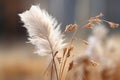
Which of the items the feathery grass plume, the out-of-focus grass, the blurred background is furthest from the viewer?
the blurred background

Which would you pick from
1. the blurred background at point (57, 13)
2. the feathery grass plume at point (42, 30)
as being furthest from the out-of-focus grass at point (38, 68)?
the blurred background at point (57, 13)

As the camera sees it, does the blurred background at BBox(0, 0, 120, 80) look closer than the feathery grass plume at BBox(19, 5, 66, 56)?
No

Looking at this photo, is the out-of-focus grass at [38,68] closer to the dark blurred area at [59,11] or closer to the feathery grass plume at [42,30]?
the feathery grass plume at [42,30]

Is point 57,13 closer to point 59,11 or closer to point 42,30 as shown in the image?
point 59,11

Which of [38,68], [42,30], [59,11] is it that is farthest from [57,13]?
[42,30]

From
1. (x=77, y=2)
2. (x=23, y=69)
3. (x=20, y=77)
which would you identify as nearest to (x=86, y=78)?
(x=20, y=77)

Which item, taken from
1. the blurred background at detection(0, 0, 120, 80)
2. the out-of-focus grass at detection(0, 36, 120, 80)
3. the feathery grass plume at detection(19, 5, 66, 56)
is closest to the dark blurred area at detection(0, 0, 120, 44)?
the blurred background at detection(0, 0, 120, 80)

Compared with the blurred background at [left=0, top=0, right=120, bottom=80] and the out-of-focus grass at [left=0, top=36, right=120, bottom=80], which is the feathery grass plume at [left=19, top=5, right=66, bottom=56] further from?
the blurred background at [left=0, top=0, right=120, bottom=80]

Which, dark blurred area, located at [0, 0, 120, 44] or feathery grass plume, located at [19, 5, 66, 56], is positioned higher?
feathery grass plume, located at [19, 5, 66, 56]
